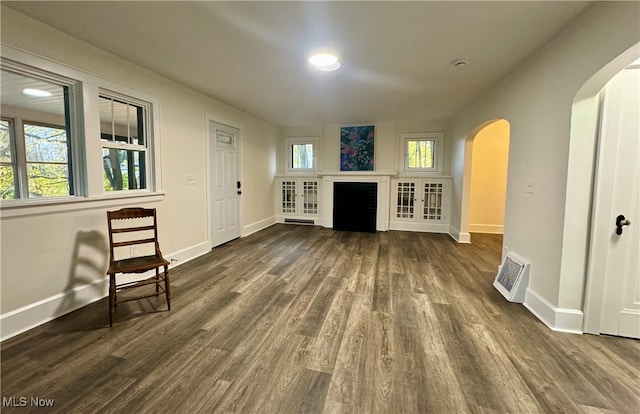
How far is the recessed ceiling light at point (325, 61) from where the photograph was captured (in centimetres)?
261

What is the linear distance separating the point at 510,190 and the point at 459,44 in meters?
1.65

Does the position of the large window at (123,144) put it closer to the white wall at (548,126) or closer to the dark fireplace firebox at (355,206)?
the dark fireplace firebox at (355,206)

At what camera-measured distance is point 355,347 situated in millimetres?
1912

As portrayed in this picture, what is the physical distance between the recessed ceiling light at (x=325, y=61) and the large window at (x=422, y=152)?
11.6ft

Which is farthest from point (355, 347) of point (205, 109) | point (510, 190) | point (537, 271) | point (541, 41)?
point (205, 109)

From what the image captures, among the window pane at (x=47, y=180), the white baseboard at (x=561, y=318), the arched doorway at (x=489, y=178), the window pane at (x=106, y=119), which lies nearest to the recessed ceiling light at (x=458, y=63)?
the white baseboard at (x=561, y=318)

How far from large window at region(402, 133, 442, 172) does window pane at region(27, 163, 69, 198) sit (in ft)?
18.3

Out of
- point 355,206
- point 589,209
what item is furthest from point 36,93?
point 355,206

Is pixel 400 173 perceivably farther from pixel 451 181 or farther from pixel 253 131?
pixel 253 131

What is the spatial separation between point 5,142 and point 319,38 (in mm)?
2576

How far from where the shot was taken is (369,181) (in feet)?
19.4

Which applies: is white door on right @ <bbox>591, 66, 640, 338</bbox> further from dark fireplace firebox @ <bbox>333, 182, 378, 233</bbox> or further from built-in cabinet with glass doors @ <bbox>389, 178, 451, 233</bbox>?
dark fireplace firebox @ <bbox>333, 182, 378, 233</bbox>

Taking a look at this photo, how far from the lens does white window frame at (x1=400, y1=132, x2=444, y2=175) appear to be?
19.0 ft

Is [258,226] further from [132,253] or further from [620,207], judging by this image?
[620,207]
